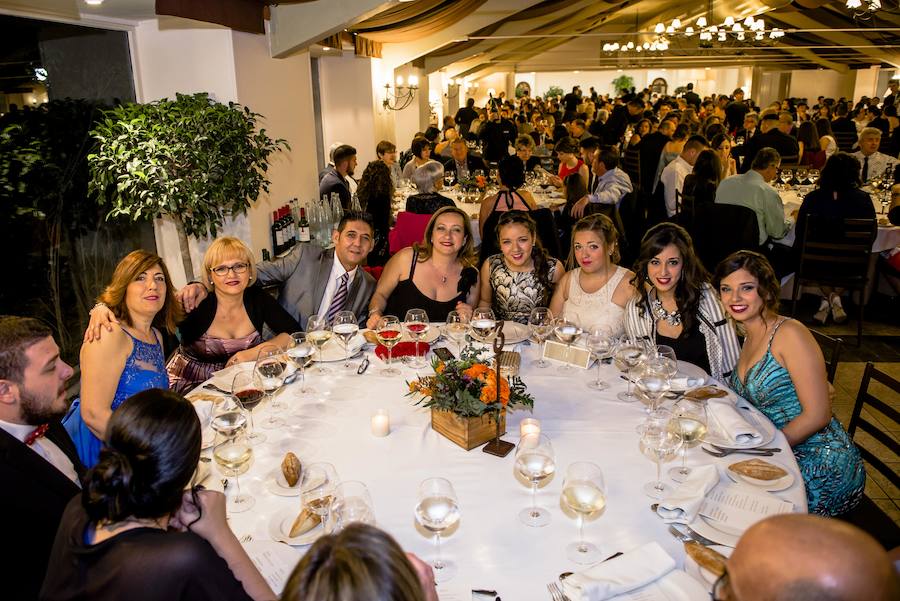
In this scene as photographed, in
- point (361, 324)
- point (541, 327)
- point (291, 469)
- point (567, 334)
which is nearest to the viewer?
point (291, 469)

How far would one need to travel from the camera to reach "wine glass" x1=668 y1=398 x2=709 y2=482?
6.13 ft

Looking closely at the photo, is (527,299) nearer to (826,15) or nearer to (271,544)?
(271,544)

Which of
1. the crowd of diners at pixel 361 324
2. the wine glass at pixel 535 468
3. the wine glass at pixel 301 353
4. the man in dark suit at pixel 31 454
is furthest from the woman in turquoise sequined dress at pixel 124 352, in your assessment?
the wine glass at pixel 535 468

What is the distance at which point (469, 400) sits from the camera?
1978 mm

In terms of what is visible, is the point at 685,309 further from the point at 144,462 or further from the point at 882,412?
the point at 144,462

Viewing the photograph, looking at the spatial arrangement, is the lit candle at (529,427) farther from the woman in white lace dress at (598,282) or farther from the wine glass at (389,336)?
the woman in white lace dress at (598,282)

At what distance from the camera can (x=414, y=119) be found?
13.7 metres

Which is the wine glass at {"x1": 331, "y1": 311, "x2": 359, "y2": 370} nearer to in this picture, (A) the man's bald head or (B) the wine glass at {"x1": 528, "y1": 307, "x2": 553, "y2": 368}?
(B) the wine glass at {"x1": 528, "y1": 307, "x2": 553, "y2": 368}

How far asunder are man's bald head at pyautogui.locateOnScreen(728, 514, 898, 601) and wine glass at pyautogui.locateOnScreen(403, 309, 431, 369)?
1693 millimetres

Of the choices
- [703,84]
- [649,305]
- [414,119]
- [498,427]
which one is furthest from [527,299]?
[703,84]

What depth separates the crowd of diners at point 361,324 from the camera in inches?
41.7

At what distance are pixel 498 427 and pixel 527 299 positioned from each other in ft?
5.43

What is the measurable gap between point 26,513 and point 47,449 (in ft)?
1.07

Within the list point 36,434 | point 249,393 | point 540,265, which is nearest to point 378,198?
point 540,265
